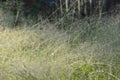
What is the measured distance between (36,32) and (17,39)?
2.47 feet

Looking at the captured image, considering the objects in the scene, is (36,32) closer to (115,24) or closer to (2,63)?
(115,24)

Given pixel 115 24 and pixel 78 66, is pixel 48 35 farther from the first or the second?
pixel 78 66

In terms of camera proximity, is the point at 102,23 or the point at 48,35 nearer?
the point at 48,35

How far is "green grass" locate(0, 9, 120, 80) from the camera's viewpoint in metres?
3.22

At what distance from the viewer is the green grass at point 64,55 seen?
322 centimetres

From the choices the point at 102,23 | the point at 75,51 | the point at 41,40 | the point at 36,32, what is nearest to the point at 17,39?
the point at 41,40

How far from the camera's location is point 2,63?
11.7ft

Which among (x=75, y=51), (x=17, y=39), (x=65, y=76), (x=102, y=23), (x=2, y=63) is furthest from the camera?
(x=102, y=23)

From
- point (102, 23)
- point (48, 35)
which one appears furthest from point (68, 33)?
point (102, 23)

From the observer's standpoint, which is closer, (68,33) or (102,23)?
(68,33)

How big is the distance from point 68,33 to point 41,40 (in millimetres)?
479

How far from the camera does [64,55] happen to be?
153 inches

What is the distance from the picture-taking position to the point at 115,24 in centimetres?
559

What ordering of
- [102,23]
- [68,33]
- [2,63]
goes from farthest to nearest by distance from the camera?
[102,23] < [68,33] < [2,63]
